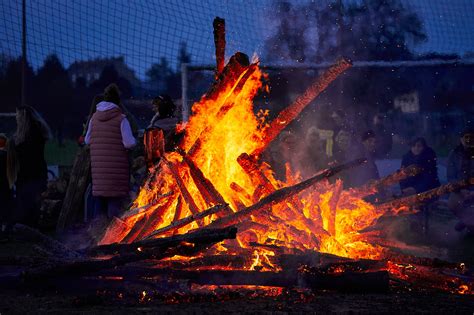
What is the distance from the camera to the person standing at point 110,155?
7.68m

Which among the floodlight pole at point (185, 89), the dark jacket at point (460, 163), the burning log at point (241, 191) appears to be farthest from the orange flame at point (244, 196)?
the floodlight pole at point (185, 89)

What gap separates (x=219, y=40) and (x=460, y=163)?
4.96m

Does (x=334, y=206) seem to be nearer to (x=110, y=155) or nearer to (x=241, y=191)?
(x=241, y=191)

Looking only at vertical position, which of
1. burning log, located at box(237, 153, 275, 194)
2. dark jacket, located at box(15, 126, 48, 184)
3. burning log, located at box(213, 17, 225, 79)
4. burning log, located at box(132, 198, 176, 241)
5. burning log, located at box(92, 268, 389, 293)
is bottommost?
burning log, located at box(92, 268, 389, 293)

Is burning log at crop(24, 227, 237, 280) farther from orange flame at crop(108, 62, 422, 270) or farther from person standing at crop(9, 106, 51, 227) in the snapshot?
person standing at crop(9, 106, 51, 227)

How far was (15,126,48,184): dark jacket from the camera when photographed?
9.41 metres

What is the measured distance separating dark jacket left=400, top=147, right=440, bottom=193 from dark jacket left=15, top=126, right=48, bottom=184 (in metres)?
5.92

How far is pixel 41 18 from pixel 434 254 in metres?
8.23

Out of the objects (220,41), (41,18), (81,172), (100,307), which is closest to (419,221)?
(220,41)

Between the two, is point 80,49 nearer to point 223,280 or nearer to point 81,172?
point 81,172

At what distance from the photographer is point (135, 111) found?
17.2 m

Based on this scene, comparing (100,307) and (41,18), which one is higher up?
(41,18)

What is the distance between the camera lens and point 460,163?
379 inches

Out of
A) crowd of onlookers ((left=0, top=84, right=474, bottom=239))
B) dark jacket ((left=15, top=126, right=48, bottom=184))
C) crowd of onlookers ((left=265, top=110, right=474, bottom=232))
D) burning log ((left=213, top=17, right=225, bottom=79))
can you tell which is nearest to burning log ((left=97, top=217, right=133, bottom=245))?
crowd of onlookers ((left=0, top=84, right=474, bottom=239))
